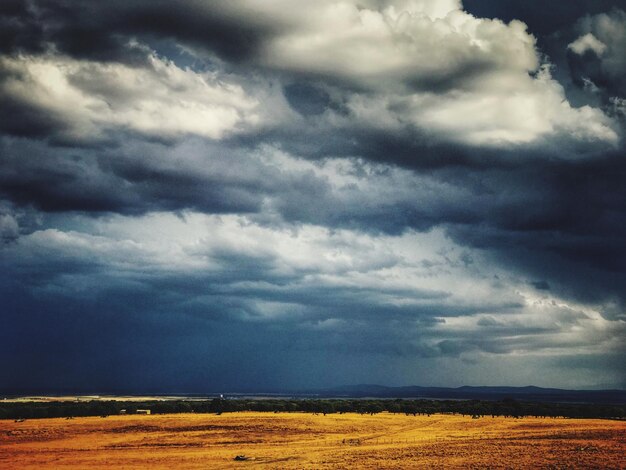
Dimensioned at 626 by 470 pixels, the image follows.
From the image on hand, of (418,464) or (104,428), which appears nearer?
(418,464)

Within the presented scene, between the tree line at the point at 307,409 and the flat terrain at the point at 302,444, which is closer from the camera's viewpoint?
the flat terrain at the point at 302,444

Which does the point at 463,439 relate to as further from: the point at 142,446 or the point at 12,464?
the point at 12,464

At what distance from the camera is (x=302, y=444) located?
62219 millimetres

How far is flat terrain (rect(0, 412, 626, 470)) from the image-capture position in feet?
157

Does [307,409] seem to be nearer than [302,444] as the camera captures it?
No

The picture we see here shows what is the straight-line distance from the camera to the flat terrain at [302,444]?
4794 cm

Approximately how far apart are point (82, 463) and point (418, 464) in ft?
90.0

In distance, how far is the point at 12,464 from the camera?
49.0 m

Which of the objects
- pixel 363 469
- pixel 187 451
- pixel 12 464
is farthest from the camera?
pixel 187 451

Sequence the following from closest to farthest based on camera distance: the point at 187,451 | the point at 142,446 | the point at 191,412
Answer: the point at 187,451
the point at 142,446
the point at 191,412

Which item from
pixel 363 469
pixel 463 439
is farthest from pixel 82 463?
pixel 463 439

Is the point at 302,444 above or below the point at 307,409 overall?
above

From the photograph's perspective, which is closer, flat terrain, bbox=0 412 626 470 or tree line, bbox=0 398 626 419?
flat terrain, bbox=0 412 626 470

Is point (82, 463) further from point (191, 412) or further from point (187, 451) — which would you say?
point (191, 412)
